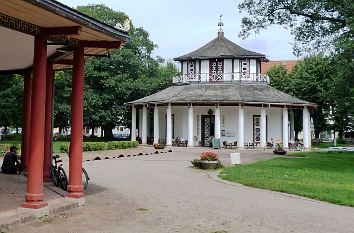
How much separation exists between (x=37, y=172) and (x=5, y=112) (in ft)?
121

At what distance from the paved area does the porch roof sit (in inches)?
927

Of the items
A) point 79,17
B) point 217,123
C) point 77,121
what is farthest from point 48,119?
point 217,123

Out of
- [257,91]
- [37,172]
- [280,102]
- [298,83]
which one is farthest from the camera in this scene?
[298,83]

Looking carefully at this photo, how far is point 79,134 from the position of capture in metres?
11.2

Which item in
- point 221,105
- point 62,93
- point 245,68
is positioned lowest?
point 221,105

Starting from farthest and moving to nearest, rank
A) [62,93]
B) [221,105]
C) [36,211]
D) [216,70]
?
[62,93] < [216,70] < [221,105] < [36,211]

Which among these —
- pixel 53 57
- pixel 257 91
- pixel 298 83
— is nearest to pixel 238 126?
pixel 257 91

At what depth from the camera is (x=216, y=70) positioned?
45344 mm

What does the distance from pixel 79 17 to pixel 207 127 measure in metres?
33.7

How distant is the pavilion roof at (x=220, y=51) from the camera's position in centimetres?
4478

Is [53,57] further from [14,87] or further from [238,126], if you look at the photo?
[14,87]

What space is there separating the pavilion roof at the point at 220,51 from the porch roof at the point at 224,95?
8.78 ft

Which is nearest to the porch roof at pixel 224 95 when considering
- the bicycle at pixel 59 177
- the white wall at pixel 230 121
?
the white wall at pixel 230 121

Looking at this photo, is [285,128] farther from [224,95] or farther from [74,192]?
[74,192]
